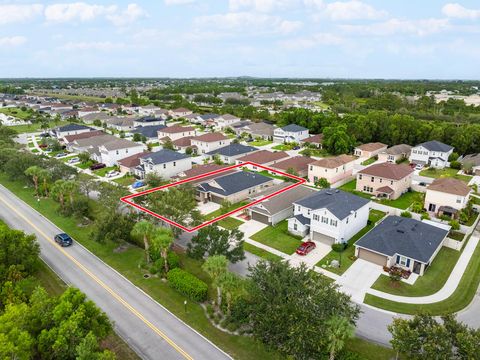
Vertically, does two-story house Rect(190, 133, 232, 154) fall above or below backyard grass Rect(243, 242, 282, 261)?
above

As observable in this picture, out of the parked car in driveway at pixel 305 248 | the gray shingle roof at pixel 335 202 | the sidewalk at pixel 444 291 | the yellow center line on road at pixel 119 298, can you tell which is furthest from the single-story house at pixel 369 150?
the yellow center line on road at pixel 119 298

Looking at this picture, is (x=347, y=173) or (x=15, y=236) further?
(x=347, y=173)

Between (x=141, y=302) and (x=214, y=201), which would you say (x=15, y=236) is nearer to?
(x=141, y=302)

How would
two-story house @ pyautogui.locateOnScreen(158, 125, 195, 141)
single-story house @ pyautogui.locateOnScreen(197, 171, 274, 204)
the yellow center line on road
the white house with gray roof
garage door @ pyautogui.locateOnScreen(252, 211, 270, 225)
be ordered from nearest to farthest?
the yellow center line on road < the white house with gray roof < garage door @ pyautogui.locateOnScreen(252, 211, 270, 225) < single-story house @ pyautogui.locateOnScreen(197, 171, 274, 204) < two-story house @ pyautogui.locateOnScreen(158, 125, 195, 141)

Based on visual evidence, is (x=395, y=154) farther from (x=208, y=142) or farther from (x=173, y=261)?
(x=173, y=261)

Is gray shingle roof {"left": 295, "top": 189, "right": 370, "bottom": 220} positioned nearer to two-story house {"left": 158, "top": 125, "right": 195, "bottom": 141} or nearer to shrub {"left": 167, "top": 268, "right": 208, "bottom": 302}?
shrub {"left": 167, "top": 268, "right": 208, "bottom": 302}

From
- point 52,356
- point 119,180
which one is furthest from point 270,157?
point 52,356

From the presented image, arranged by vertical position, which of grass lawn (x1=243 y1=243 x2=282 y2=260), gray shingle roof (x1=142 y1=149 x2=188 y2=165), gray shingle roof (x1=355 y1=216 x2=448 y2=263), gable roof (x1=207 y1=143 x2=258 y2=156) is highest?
gray shingle roof (x1=142 y1=149 x2=188 y2=165)

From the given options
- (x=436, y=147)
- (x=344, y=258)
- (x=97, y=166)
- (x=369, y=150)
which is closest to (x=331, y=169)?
(x=344, y=258)

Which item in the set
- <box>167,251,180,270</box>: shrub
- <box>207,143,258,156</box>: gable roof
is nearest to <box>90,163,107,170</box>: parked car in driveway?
<box>207,143,258,156</box>: gable roof
